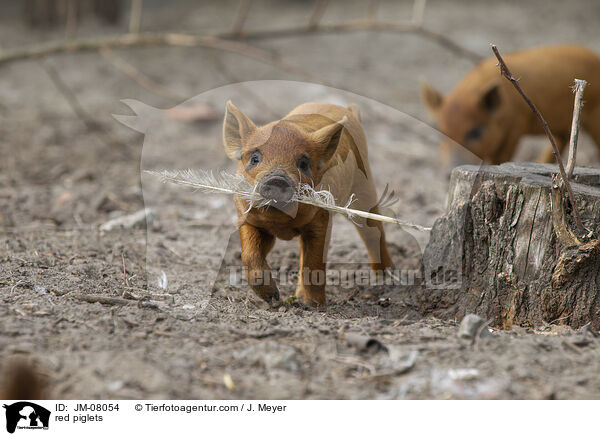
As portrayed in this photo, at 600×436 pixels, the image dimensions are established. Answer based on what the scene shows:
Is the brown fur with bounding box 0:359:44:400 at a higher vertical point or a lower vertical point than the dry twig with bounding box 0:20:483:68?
lower

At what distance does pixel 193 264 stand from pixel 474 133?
344 cm

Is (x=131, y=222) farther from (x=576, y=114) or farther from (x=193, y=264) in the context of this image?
(x=576, y=114)

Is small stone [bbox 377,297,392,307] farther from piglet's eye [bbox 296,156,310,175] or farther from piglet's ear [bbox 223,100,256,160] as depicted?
piglet's ear [bbox 223,100,256,160]

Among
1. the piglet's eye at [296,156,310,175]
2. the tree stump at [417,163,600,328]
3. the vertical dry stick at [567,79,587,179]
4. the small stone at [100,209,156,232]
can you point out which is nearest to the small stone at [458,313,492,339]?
the tree stump at [417,163,600,328]

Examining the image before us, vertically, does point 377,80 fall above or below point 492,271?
above

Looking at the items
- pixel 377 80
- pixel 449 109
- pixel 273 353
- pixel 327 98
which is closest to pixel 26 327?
pixel 273 353

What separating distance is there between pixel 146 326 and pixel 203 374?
1.66 ft

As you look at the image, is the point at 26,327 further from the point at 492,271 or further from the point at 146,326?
the point at 492,271

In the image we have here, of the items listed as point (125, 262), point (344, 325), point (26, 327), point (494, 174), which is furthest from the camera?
point (125, 262)

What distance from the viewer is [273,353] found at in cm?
251

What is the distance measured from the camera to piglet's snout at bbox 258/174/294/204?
2945 millimetres

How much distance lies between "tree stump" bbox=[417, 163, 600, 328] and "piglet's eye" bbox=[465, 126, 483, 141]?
9.45 feet

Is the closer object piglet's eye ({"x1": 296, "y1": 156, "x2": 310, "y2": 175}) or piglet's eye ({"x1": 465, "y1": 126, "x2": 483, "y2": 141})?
piglet's eye ({"x1": 296, "y1": 156, "x2": 310, "y2": 175})
